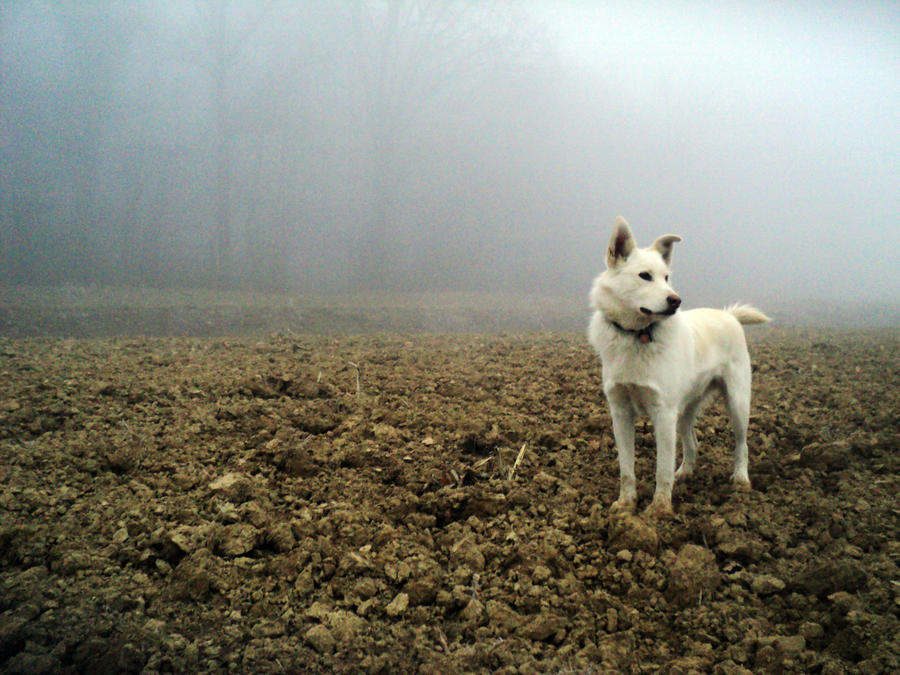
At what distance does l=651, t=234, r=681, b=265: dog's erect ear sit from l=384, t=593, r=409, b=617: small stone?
2.73m

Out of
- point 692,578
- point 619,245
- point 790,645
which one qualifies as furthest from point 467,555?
point 619,245

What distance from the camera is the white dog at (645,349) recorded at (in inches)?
137

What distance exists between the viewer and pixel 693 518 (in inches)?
141

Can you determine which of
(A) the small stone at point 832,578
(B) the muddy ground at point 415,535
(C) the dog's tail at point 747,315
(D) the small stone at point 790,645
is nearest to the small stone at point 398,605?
(B) the muddy ground at point 415,535

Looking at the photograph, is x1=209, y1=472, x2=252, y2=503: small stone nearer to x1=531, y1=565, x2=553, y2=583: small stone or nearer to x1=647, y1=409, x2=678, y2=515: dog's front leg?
x1=531, y1=565, x2=553, y2=583: small stone

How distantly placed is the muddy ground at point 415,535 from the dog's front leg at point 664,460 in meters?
0.15

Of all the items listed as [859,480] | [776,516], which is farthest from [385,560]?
[859,480]

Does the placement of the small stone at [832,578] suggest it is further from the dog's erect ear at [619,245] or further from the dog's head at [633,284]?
the dog's erect ear at [619,245]

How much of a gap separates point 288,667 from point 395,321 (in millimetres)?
12939

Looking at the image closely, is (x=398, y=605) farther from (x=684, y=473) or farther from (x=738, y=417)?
(x=738, y=417)

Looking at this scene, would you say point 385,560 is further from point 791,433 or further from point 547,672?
point 791,433

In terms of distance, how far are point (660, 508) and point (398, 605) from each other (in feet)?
6.13

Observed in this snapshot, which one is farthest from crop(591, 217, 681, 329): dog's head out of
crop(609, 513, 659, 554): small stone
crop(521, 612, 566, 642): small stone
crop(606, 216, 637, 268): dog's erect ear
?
crop(521, 612, 566, 642): small stone

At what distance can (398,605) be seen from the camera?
2.67m
